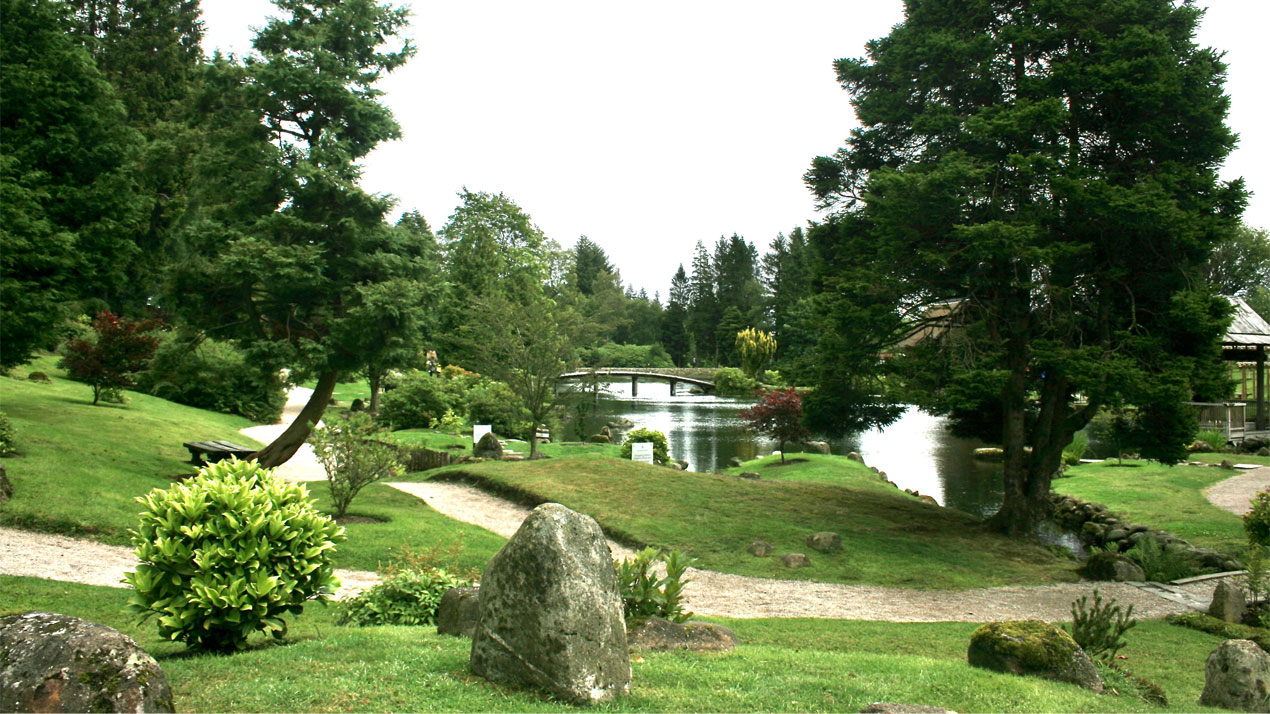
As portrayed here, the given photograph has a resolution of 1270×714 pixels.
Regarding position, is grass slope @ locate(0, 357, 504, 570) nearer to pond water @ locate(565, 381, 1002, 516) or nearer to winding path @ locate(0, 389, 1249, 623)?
winding path @ locate(0, 389, 1249, 623)

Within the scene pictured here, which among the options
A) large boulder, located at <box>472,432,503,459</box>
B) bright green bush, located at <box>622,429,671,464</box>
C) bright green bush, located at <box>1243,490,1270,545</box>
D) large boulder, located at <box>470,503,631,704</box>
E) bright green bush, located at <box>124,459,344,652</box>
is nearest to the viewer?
large boulder, located at <box>470,503,631,704</box>

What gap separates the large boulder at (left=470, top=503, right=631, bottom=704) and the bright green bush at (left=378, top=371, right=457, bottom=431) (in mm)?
26702

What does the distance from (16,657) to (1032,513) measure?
52.8 ft

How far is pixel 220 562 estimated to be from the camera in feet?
19.4

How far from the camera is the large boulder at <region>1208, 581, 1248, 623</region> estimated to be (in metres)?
10.8

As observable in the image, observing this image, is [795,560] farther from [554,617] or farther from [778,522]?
[554,617]

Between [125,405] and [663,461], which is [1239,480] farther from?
[125,405]

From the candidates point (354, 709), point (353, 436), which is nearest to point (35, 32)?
point (353, 436)

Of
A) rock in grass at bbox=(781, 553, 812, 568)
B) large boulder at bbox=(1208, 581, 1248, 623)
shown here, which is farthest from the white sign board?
large boulder at bbox=(1208, 581, 1248, 623)

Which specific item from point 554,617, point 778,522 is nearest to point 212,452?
point 778,522

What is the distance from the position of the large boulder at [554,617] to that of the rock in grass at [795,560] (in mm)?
8485

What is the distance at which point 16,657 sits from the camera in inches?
162

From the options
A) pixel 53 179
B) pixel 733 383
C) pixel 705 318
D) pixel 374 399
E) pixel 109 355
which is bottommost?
pixel 374 399

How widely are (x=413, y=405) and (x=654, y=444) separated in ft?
32.5
